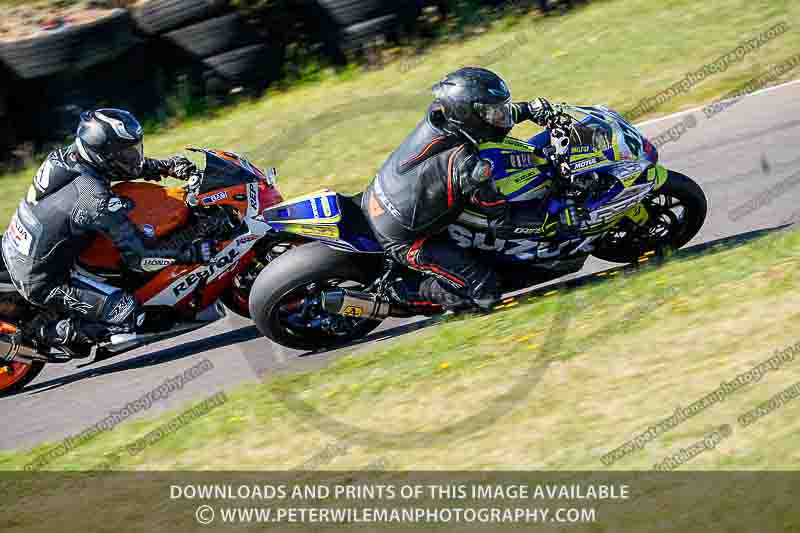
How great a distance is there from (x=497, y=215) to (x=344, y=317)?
1.46 metres

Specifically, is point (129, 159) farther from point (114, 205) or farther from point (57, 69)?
point (57, 69)

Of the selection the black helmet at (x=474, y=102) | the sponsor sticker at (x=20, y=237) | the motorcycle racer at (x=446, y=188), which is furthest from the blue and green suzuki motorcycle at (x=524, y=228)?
the sponsor sticker at (x=20, y=237)

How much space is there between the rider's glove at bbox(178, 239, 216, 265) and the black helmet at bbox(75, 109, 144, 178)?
791 mm

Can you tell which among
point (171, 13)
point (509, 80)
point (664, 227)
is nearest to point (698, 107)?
point (509, 80)

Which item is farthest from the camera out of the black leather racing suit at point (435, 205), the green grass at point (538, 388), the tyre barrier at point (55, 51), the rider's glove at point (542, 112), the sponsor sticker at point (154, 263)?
the tyre barrier at point (55, 51)

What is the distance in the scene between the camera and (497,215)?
7.16m

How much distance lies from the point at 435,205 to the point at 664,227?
1.80 m

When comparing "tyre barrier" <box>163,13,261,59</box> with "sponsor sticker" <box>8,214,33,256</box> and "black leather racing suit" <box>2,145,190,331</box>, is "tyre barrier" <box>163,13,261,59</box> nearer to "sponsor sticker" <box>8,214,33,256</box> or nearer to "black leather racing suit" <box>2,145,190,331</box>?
"black leather racing suit" <box>2,145,190,331</box>

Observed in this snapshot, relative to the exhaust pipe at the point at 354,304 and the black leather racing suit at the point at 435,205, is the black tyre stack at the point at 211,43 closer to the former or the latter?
the black leather racing suit at the point at 435,205

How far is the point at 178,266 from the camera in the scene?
8055 mm

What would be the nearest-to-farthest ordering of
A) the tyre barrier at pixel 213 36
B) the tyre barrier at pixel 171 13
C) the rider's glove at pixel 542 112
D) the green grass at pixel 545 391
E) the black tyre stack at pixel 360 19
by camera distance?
the green grass at pixel 545 391 → the rider's glove at pixel 542 112 → the tyre barrier at pixel 171 13 → the tyre barrier at pixel 213 36 → the black tyre stack at pixel 360 19

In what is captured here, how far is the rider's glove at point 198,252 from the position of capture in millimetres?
7988

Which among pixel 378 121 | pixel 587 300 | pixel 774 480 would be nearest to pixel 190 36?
pixel 378 121

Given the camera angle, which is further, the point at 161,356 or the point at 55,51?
the point at 55,51
